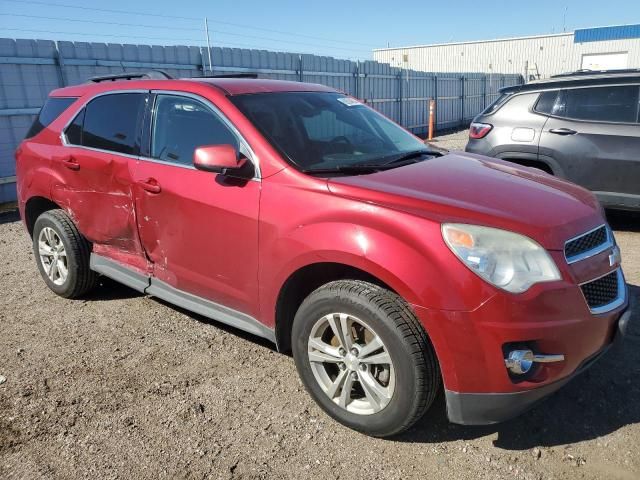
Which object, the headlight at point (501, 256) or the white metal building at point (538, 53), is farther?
the white metal building at point (538, 53)

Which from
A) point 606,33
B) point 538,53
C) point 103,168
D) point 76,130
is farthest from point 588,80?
point 538,53

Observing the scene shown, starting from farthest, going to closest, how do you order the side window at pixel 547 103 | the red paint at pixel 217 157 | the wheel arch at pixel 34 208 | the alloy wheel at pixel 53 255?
the side window at pixel 547 103, the wheel arch at pixel 34 208, the alloy wheel at pixel 53 255, the red paint at pixel 217 157

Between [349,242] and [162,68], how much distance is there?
9308 mm

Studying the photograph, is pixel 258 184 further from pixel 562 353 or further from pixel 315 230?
pixel 562 353

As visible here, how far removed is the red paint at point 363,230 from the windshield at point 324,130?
113mm

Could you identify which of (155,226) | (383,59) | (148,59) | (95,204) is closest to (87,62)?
(148,59)

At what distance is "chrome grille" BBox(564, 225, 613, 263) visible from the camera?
7.83 ft

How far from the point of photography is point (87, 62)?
926cm

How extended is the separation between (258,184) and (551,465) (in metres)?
2.00

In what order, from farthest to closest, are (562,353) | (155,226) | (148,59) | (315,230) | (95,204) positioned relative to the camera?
(148,59), (95,204), (155,226), (315,230), (562,353)

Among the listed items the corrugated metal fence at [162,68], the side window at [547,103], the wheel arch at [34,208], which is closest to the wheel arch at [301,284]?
the wheel arch at [34,208]

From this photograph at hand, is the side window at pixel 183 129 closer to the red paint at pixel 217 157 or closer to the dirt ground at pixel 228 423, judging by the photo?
the red paint at pixel 217 157

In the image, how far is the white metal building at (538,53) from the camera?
1457 inches

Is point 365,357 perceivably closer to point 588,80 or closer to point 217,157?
point 217,157
